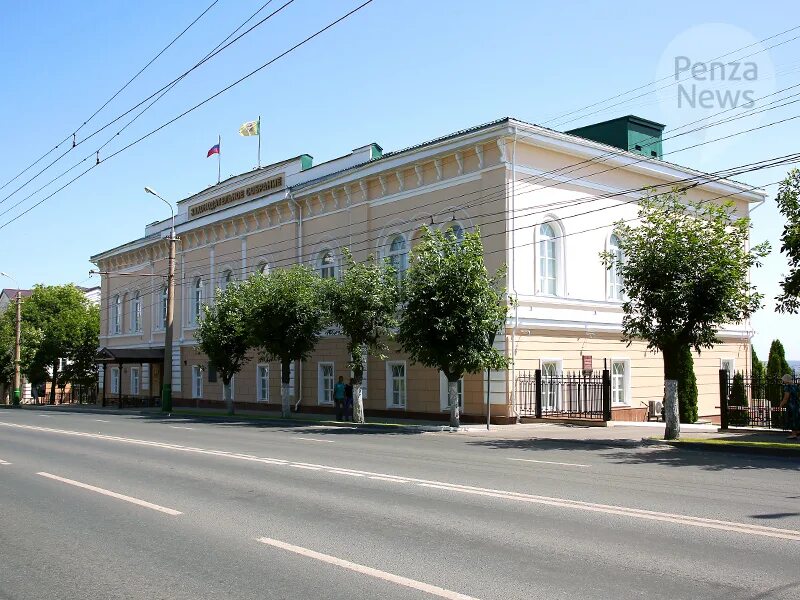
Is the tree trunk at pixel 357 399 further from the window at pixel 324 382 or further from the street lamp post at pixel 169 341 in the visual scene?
the street lamp post at pixel 169 341

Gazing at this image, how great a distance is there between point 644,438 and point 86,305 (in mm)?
56594

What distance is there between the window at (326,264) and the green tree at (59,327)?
31797 millimetres

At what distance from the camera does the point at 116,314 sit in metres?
53.0

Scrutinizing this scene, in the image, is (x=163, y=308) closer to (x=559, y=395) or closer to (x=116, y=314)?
(x=116, y=314)

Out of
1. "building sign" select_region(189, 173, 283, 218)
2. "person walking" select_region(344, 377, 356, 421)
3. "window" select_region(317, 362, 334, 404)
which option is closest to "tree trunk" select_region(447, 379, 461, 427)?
"person walking" select_region(344, 377, 356, 421)

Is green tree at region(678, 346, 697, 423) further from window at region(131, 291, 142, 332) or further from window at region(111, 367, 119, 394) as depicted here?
window at region(111, 367, 119, 394)

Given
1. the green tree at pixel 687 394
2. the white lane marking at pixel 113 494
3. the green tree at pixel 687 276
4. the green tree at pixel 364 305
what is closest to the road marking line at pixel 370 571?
the white lane marking at pixel 113 494

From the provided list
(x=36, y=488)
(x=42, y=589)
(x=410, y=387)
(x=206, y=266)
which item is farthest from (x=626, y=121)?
(x=42, y=589)

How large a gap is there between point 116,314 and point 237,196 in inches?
747

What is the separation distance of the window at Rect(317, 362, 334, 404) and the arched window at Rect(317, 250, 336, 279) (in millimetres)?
3823

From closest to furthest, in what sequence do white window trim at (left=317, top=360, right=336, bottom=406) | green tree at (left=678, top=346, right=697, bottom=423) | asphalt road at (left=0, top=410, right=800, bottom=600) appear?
asphalt road at (left=0, top=410, right=800, bottom=600) → green tree at (left=678, top=346, right=697, bottom=423) → white window trim at (left=317, top=360, right=336, bottom=406)

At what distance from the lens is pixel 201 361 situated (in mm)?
41812

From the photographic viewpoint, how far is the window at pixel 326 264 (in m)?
32.8

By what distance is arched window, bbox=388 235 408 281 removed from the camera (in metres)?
29.0
